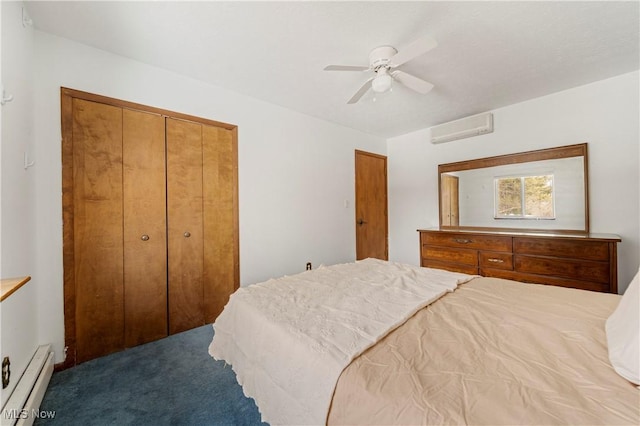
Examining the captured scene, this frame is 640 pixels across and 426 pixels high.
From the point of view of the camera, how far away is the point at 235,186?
2.79 m

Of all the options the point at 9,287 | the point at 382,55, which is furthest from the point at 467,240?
the point at 9,287

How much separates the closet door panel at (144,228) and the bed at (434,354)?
109 centimetres

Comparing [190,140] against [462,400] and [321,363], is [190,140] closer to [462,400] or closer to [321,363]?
[321,363]

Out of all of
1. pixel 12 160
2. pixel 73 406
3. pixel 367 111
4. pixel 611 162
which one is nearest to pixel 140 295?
pixel 73 406

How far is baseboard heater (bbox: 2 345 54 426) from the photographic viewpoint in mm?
1237

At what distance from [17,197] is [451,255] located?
4.11 metres

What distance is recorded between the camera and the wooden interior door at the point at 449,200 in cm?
381

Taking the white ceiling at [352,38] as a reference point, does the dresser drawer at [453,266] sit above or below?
below

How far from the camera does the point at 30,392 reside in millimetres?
1428

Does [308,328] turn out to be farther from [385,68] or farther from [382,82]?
[385,68]

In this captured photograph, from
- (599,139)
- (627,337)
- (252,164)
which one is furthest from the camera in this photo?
(252,164)

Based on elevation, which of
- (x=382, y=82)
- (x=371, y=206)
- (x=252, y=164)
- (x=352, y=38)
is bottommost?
(x=371, y=206)

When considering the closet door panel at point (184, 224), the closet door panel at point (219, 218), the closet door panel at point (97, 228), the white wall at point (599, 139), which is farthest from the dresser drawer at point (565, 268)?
the closet door panel at point (97, 228)

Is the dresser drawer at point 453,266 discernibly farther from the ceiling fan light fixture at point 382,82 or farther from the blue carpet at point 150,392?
the blue carpet at point 150,392
